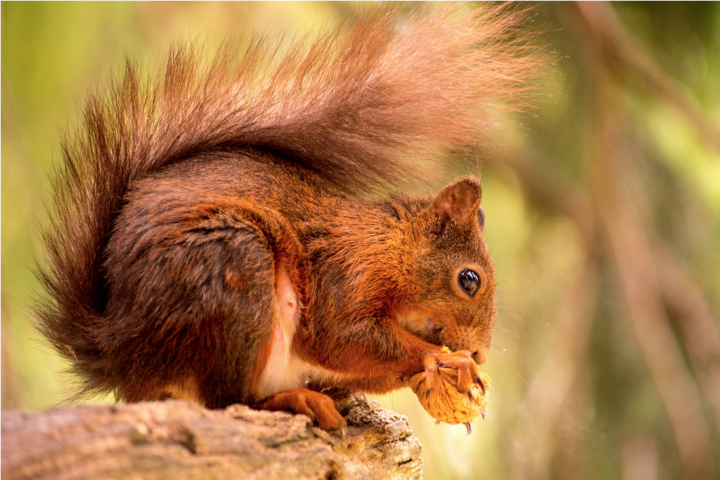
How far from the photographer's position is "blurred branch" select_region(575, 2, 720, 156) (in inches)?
120

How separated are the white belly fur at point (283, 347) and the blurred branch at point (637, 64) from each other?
2.08 meters

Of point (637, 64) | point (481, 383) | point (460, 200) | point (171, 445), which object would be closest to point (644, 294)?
point (637, 64)

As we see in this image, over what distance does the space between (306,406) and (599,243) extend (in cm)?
223

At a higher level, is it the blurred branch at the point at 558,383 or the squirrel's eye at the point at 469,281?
the squirrel's eye at the point at 469,281

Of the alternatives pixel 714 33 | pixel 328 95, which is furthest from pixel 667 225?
pixel 328 95

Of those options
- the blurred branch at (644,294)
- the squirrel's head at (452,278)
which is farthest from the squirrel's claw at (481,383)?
the blurred branch at (644,294)

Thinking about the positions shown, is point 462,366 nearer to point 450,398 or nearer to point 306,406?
point 450,398

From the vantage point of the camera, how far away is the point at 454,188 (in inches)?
79.4

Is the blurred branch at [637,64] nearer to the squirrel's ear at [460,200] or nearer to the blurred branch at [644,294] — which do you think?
the blurred branch at [644,294]

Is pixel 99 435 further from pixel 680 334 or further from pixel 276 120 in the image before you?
pixel 680 334

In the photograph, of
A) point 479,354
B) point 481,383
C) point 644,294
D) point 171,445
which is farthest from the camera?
point 644,294

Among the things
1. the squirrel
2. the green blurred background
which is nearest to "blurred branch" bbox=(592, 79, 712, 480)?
the green blurred background

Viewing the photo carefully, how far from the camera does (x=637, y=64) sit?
3062mm

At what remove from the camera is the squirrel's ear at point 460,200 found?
1.99 meters
